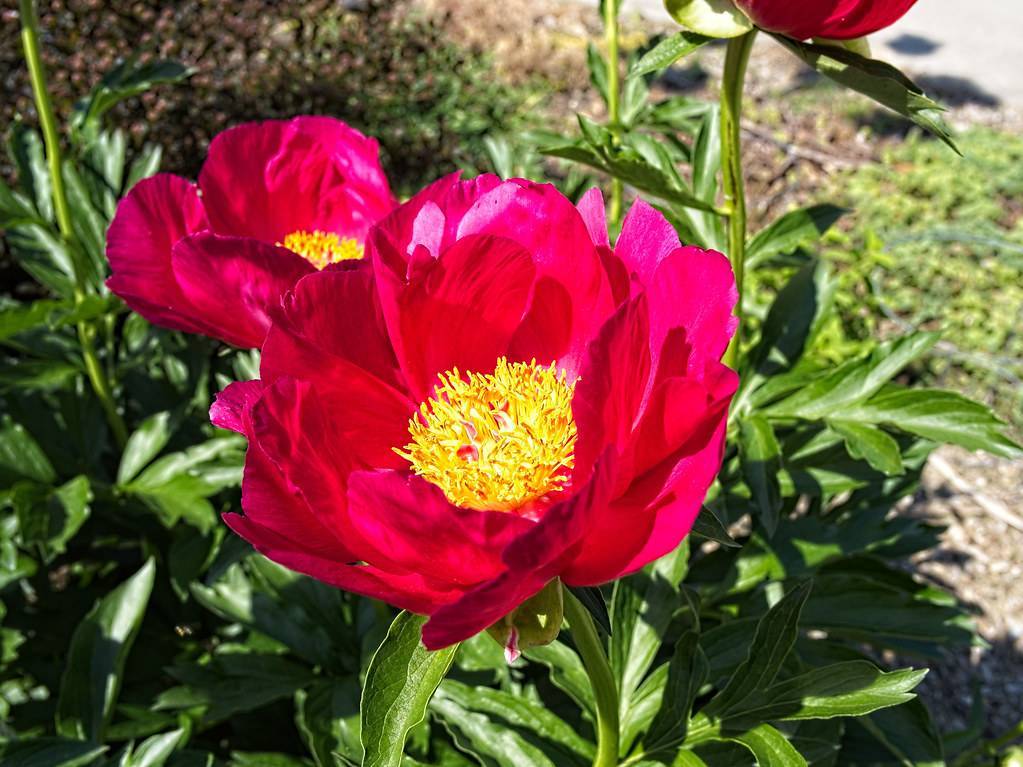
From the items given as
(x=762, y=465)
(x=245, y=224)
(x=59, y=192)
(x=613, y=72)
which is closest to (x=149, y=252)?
(x=245, y=224)

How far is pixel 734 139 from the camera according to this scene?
3.77 ft

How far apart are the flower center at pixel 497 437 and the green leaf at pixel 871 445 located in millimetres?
483

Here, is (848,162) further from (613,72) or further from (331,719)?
(331,719)

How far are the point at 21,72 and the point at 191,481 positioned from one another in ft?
6.08

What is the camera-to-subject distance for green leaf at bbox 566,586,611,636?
0.79m

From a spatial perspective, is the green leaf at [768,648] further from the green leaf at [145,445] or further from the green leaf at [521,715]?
the green leaf at [145,445]

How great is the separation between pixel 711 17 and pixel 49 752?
1.15 meters

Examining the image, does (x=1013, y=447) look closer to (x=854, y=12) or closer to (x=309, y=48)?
(x=854, y=12)

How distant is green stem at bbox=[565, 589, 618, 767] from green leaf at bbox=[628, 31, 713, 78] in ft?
1.72

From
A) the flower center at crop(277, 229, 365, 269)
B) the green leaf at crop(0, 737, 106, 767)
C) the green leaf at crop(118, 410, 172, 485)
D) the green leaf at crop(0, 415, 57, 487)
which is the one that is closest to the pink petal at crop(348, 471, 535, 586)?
the flower center at crop(277, 229, 365, 269)

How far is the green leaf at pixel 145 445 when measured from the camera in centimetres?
163

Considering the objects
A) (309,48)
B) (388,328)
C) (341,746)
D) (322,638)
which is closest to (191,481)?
(322,638)

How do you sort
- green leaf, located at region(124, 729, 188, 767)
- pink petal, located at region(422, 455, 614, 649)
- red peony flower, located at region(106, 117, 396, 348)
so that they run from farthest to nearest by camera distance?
green leaf, located at region(124, 729, 188, 767)
red peony flower, located at region(106, 117, 396, 348)
pink petal, located at region(422, 455, 614, 649)

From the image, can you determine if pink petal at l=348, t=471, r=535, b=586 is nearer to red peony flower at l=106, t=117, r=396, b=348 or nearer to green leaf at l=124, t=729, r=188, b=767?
red peony flower at l=106, t=117, r=396, b=348
